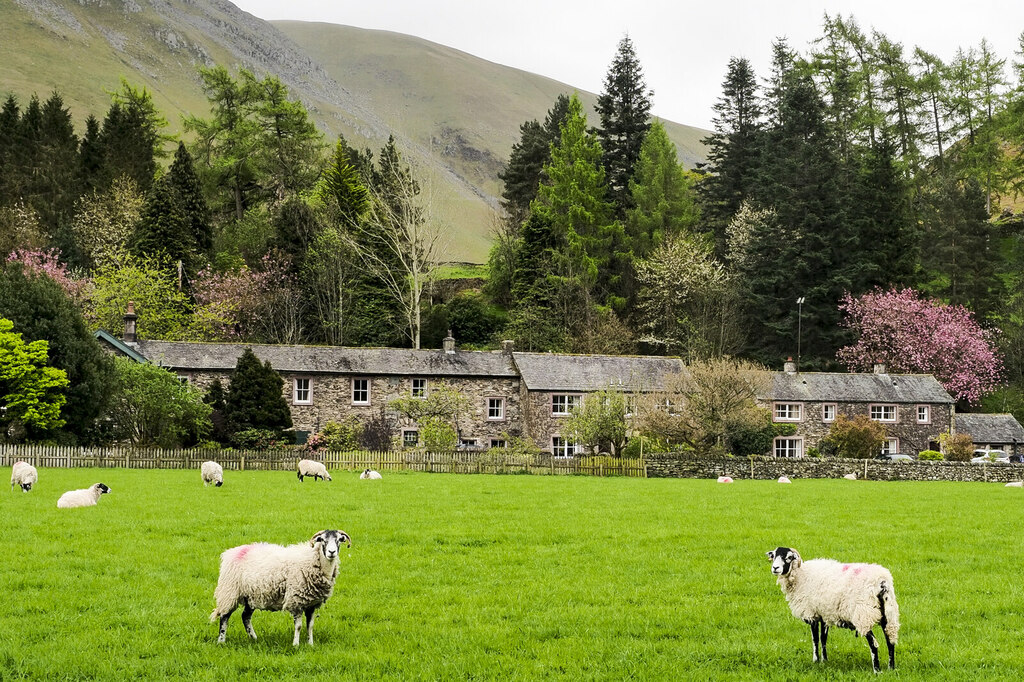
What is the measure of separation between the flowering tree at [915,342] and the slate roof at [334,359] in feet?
94.2

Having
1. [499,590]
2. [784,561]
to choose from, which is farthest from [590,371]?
[784,561]

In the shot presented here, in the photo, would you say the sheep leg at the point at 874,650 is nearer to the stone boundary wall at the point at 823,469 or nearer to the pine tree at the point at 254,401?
the stone boundary wall at the point at 823,469

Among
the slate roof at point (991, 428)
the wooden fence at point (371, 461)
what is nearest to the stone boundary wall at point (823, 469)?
the wooden fence at point (371, 461)

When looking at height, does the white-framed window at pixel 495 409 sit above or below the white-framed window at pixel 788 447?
above

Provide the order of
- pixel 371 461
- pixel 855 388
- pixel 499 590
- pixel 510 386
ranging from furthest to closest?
pixel 855 388, pixel 510 386, pixel 371 461, pixel 499 590

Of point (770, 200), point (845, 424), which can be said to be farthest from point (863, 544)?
point (770, 200)

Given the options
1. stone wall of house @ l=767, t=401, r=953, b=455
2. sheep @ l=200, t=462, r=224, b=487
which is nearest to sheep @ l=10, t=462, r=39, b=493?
sheep @ l=200, t=462, r=224, b=487

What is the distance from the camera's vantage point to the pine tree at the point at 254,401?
45.3 m

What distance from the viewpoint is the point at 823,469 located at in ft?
148

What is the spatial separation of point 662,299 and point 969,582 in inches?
2322

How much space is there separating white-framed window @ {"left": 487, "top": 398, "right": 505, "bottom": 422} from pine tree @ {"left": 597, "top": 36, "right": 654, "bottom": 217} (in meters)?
34.7

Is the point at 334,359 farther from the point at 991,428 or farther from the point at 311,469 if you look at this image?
the point at 991,428

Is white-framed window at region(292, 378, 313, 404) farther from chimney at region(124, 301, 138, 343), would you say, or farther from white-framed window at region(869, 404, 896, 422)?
white-framed window at region(869, 404, 896, 422)

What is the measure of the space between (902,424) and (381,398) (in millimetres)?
34514
